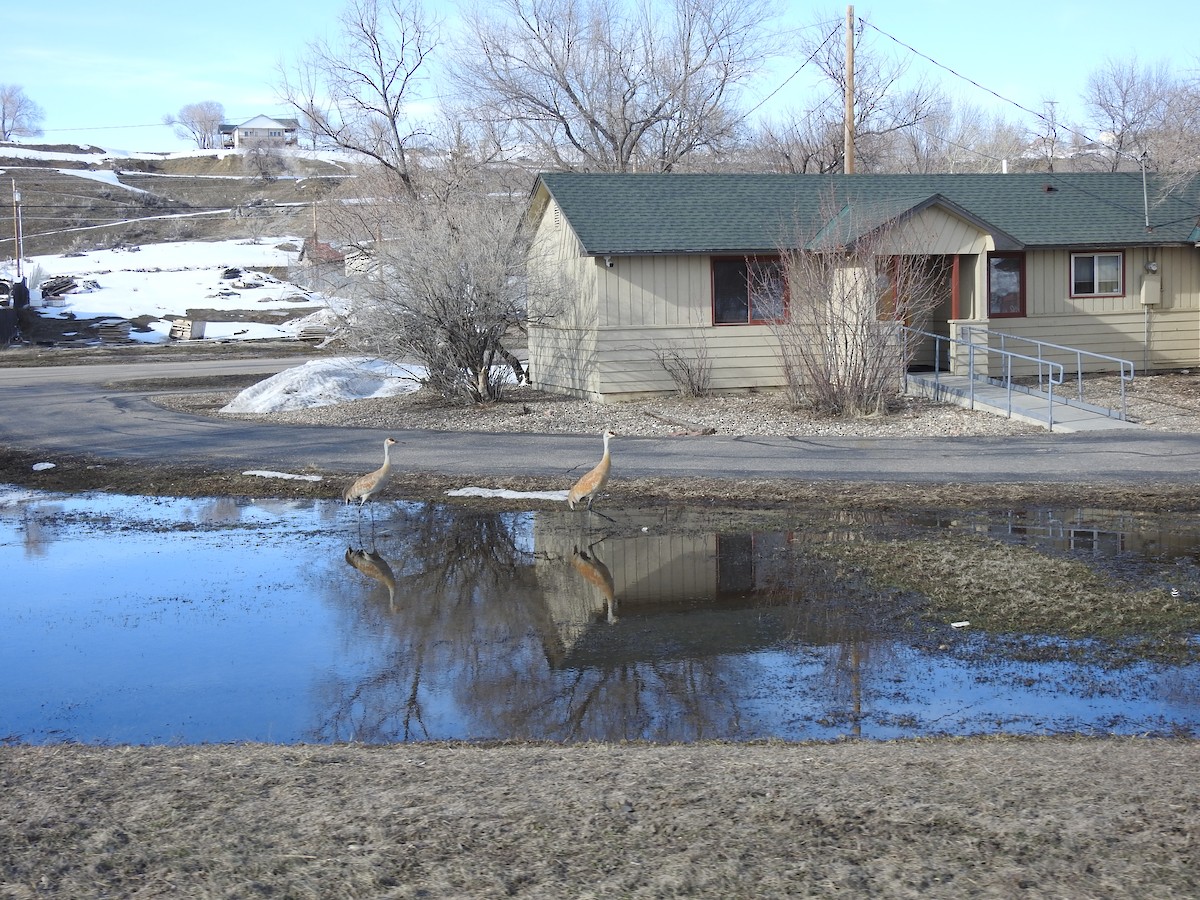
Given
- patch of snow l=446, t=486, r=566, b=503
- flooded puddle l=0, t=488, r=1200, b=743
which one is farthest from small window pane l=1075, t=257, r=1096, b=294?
patch of snow l=446, t=486, r=566, b=503

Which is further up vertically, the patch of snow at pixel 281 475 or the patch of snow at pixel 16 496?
the patch of snow at pixel 281 475

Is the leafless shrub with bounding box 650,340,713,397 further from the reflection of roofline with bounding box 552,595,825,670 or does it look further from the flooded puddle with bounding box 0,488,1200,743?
the reflection of roofline with bounding box 552,595,825,670

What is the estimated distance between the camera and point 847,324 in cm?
1845

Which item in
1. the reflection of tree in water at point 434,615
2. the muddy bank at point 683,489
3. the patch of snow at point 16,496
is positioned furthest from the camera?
the patch of snow at point 16,496

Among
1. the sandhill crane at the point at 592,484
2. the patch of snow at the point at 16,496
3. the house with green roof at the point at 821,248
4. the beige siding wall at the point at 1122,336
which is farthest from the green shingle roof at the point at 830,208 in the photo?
the patch of snow at the point at 16,496

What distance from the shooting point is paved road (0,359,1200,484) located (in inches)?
561

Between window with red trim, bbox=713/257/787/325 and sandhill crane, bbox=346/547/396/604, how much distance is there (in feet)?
39.9

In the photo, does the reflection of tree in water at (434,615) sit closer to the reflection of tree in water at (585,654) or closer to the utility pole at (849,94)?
the reflection of tree in water at (585,654)

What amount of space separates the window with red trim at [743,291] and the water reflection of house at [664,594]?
1068cm

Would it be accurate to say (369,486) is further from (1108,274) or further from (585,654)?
(1108,274)

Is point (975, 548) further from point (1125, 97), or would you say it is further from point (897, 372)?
point (1125, 97)

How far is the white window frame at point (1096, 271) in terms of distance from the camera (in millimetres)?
24078

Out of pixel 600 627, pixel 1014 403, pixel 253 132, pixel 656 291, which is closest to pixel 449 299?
pixel 656 291

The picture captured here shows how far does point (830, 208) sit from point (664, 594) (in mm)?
13687
